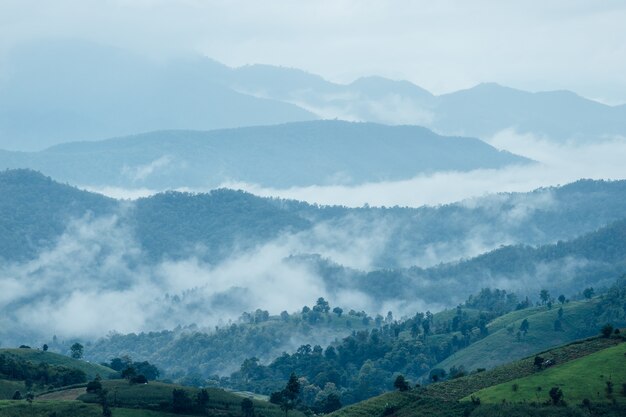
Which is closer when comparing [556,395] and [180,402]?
[556,395]

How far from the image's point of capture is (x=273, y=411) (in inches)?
7756

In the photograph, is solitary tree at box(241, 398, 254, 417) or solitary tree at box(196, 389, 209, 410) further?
solitary tree at box(241, 398, 254, 417)

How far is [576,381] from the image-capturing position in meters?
165

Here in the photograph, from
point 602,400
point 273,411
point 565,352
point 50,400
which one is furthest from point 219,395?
point 602,400

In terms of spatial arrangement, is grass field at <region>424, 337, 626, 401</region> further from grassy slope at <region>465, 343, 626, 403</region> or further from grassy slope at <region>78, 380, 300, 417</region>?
grassy slope at <region>78, 380, 300, 417</region>

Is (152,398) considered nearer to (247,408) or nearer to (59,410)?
(247,408)

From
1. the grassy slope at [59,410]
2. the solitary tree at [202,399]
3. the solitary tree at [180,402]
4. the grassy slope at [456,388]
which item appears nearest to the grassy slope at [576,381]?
the grassy slope at [456,388]

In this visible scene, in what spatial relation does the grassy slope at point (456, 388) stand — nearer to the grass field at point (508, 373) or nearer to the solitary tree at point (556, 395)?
the grass field at point (508, 373)

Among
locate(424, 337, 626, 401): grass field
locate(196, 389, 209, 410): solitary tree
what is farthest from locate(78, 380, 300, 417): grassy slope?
locate(424, 337, 626, 401): grass field

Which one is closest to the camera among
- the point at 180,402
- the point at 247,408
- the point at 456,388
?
the point at 456,388

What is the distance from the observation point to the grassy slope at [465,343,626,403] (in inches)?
6299

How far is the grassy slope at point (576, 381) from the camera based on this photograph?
160000 millimetres

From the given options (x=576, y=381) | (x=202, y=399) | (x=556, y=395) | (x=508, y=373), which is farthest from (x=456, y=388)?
(x=202, y=399)

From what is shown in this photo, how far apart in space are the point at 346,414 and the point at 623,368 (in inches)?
1433
